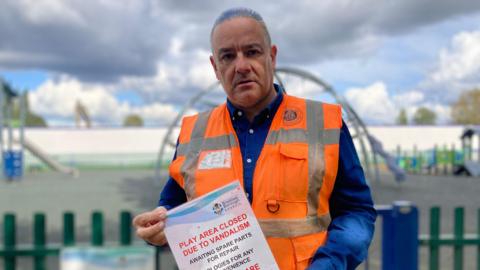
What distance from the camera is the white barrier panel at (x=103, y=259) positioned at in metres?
2.79

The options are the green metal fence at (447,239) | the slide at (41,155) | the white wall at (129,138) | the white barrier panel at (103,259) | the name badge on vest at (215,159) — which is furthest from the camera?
the white wall at (129,138)

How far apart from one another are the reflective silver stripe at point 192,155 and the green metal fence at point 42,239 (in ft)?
5.84

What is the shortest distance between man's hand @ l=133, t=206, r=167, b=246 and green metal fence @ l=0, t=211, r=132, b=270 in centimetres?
181

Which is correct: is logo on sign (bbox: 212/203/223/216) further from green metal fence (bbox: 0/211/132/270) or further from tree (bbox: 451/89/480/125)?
tree (bbox: 451/89/480/125)

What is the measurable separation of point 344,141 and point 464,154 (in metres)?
29.5

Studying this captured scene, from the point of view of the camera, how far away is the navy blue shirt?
55.4 inches

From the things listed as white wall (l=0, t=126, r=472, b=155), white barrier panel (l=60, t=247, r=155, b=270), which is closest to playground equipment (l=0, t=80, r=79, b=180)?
white wall (l=0, t=126, r=472, b=155)

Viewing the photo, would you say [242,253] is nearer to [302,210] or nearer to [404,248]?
[302,210]

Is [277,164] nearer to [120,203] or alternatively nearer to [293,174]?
[293,174]

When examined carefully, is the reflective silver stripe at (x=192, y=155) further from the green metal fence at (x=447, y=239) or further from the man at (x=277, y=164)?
the green metal fence at (x=447, y=239)

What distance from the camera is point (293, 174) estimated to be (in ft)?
4.61

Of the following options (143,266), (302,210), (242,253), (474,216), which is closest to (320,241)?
(302,210)

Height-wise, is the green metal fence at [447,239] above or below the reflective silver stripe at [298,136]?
below

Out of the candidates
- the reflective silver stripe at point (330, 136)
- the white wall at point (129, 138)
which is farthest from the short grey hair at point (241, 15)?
the white wall at point (129, 138)
